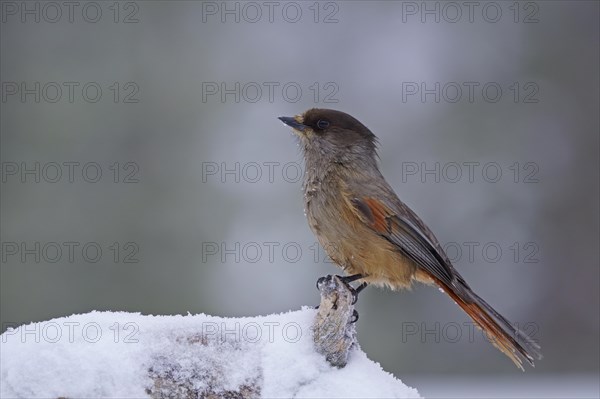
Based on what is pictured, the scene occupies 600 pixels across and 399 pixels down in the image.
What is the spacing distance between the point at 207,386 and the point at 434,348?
7215 mm

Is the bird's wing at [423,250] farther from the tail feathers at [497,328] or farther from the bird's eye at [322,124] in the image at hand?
the bird's eye at [322,124]

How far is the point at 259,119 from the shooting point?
10023 mm

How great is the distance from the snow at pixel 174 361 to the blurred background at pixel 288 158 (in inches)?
229

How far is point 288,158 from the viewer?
379 inches

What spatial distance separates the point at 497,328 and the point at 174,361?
2080 millimetres

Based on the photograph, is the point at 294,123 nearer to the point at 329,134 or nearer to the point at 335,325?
the point at 329,134

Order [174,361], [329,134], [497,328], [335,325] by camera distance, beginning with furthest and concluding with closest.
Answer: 1. [329,134]
2. [497,328]
3. [335,325]
4. [174,361]

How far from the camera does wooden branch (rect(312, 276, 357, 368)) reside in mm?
3131

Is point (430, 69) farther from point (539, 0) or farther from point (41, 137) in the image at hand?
point (41, 137)

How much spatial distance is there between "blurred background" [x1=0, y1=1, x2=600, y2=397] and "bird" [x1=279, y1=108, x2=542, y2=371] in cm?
424

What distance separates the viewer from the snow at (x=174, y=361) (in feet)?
9.15

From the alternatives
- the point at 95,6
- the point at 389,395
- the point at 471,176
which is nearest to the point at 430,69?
the point at 471,176

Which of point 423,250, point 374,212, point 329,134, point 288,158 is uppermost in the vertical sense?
point 329,134

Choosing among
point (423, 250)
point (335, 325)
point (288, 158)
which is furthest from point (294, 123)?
point (288, 158)
